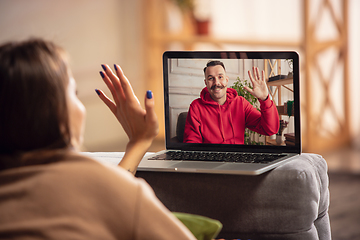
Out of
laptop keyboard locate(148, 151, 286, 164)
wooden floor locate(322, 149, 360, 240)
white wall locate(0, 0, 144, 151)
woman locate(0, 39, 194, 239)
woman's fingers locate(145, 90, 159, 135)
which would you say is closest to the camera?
woman locate(0, 39, 194, 239)

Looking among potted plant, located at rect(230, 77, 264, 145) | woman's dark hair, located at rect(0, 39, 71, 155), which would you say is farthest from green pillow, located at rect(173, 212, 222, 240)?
potted plant, located at rect(230, 77, 264, 145)

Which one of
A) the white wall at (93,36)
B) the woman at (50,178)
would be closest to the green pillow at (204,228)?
the woman at (50,178)

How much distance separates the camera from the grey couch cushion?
834mm

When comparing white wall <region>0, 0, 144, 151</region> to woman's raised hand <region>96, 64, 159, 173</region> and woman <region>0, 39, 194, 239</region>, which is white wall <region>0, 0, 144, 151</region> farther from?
woman <region>0, 39, 194, 239</region>

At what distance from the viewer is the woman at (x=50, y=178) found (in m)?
0.48

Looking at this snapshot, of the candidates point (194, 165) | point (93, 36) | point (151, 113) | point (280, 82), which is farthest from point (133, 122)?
point (93, 36)

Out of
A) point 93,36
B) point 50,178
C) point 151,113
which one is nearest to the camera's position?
point 50,178

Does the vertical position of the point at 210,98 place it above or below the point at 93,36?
below

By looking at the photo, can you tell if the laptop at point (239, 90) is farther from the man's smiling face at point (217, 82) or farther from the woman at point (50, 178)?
the woman at point (50, 178)

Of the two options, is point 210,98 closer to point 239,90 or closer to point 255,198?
point 239,90

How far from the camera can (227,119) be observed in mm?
1089

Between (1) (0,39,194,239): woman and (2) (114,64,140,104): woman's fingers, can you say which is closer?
(1) (0,39,194,239): woman

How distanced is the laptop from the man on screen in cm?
1

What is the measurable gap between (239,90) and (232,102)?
0.12 feet
